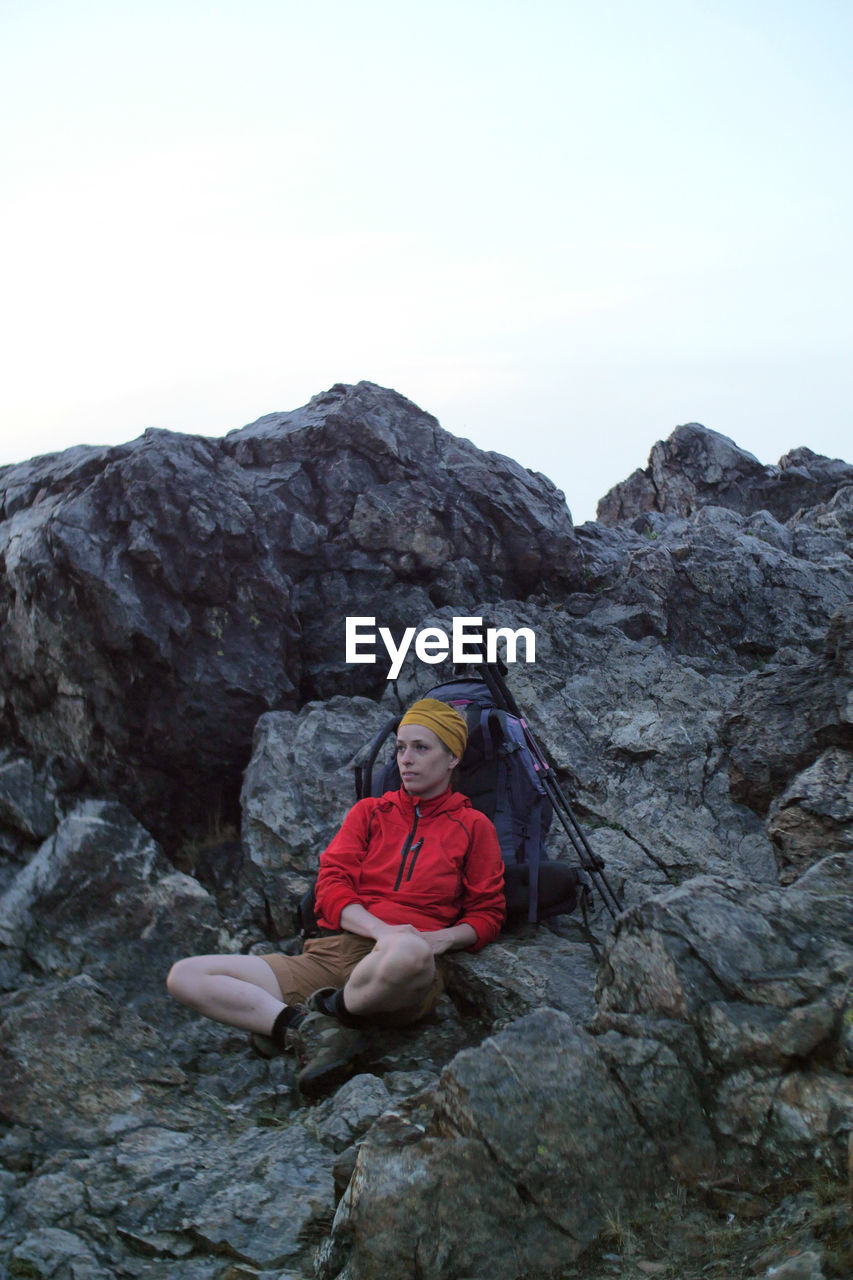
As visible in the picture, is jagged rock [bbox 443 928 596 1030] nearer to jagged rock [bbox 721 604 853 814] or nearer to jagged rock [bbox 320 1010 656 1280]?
jagged rock [bbox 721 604 853 814]

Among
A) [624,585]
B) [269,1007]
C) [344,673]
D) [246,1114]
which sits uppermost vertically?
[624,585]

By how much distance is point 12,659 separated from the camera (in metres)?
10.8

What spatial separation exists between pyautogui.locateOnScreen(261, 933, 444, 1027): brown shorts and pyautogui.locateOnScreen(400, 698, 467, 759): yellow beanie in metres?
1.55

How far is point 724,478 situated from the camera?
76.6 ft

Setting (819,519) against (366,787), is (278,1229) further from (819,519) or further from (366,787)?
(819,519)

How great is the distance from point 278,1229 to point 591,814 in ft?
20.5

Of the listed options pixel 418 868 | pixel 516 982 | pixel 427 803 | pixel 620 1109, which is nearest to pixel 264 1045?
pixel 418 868

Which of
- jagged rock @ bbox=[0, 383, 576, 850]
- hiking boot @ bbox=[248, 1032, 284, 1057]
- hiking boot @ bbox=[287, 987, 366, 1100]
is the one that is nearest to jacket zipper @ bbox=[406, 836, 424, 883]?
hiking boot @ bbox=[287, 987, 366, 1100]

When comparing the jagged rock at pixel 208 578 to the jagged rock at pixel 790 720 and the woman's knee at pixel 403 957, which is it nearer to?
the jagged rock at pixel 790 720

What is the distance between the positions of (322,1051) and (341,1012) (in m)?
0.28

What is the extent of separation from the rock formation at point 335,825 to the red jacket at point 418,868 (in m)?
0.42

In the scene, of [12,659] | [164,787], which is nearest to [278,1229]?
[164,787]

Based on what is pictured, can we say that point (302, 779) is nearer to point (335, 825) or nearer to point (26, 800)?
point (335, 825)

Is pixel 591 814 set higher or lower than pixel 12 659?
lower
